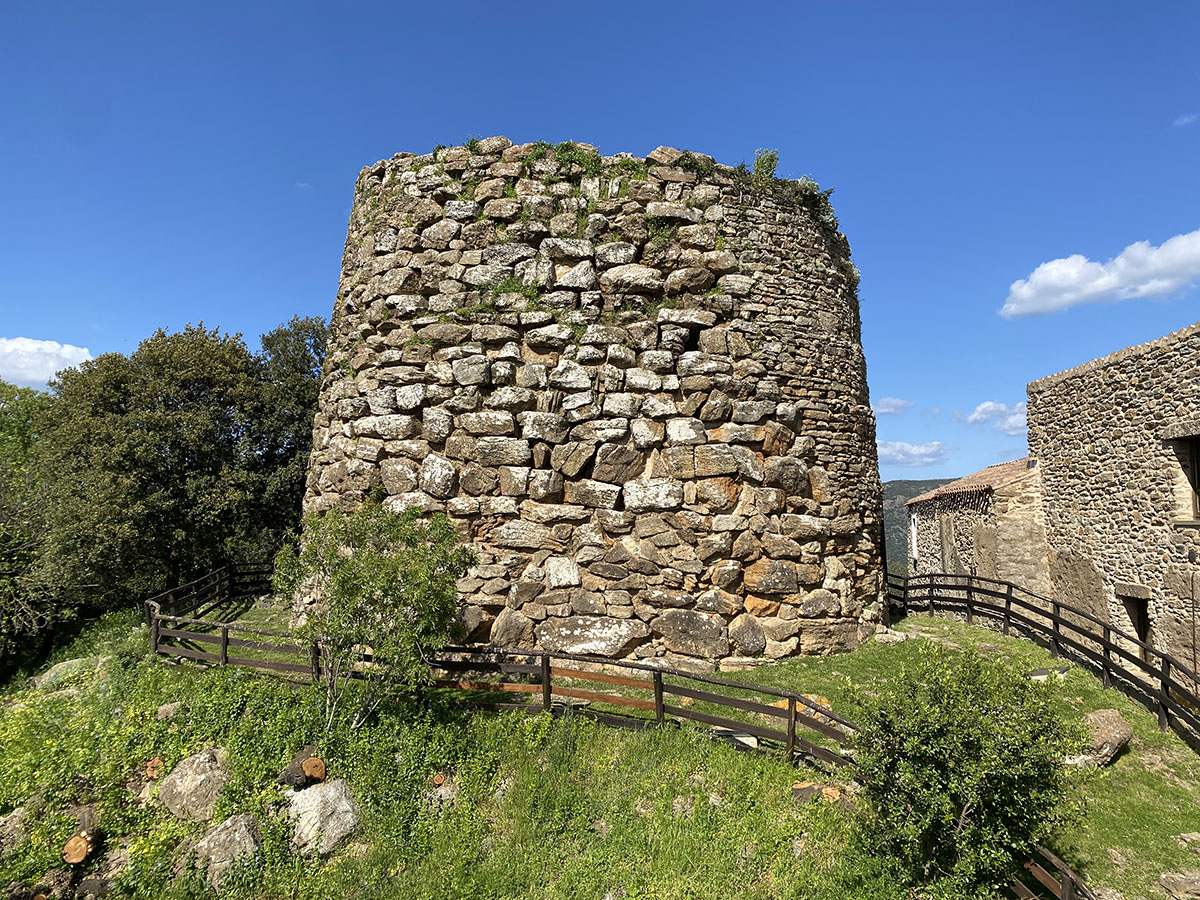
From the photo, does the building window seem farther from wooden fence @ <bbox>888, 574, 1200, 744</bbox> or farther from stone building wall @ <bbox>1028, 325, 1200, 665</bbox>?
Answer: wooden fence @ <bbox>888, 574, 1200, 744</bbox>

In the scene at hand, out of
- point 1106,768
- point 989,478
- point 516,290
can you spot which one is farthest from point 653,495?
point 989,478

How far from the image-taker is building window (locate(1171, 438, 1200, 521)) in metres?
13.3

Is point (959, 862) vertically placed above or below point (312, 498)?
below

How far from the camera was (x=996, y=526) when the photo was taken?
18.1 m

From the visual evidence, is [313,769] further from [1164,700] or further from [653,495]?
[1164,700]

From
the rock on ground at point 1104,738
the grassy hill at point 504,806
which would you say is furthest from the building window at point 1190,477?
the rock on ground at point 1104,738

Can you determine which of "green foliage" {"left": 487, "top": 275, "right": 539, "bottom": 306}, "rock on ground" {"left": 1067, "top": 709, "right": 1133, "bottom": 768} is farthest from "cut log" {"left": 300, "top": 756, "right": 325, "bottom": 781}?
"rock on ground" {"left": 1067, "top": 709, "right": 1133, "bottom": 768}

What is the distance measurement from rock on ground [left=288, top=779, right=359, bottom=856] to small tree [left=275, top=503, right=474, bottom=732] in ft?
2.96

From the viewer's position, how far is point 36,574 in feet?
53.0

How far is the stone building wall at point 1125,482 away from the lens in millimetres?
13297

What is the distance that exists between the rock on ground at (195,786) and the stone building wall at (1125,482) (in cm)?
1756

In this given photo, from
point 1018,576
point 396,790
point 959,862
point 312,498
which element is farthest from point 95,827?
point 1018,576

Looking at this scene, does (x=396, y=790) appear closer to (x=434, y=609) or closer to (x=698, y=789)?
(x=434, y=609)

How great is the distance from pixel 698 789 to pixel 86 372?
2313cm
